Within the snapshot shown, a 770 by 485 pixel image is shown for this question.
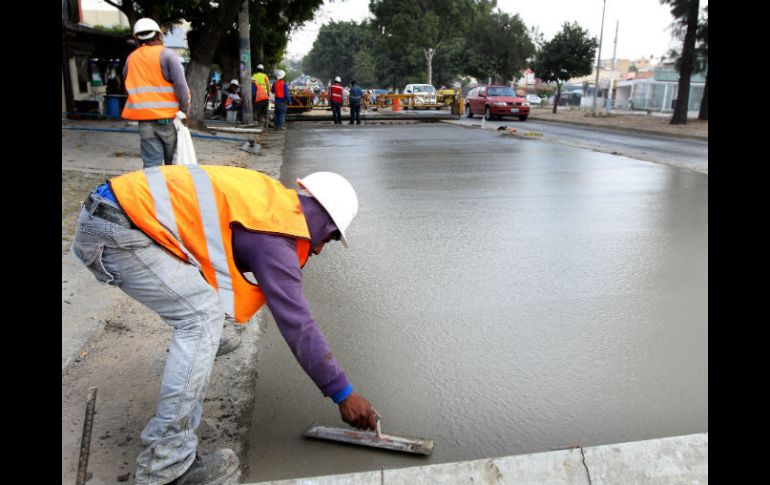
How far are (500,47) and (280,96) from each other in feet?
96.8

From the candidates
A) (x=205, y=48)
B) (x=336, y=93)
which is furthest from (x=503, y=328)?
(x=336, y=93)

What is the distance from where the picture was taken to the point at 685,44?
24.3 metres

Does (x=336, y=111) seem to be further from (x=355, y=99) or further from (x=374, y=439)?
(x=374, y=439)

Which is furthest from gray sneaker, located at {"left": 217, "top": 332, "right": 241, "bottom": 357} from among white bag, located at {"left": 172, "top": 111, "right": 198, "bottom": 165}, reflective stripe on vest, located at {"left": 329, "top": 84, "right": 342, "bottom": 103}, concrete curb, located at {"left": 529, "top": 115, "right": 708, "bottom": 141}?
concrete curb, located at {"left": 529, "top": 115, "right": 708, "bottom": 141}

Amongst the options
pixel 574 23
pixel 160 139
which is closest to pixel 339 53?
pixel 574 23

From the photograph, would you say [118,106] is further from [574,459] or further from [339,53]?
[339,53]

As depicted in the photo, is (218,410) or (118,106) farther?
(118,106)

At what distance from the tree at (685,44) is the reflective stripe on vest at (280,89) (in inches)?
651

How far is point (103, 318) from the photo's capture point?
3.73 meters

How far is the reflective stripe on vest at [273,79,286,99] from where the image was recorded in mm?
17203

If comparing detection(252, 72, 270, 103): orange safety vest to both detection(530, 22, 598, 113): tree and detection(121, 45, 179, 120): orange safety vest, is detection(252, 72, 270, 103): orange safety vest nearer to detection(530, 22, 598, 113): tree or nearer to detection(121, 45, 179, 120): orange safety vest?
detection(121, 45, 179, 120): orange safety vest

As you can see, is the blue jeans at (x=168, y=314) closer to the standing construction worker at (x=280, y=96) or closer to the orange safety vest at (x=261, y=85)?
the standing construction worker at (x=280, y=96)

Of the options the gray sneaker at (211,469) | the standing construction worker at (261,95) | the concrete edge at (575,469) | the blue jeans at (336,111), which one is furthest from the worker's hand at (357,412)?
the blue jeans at (336,111)
